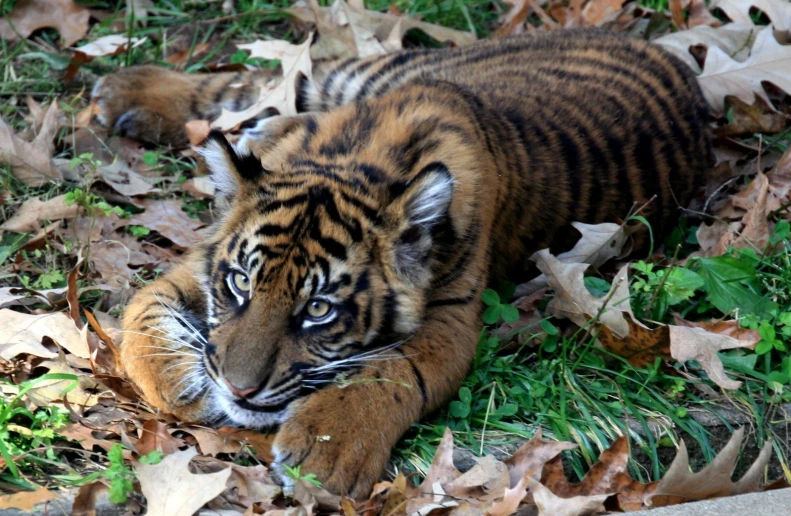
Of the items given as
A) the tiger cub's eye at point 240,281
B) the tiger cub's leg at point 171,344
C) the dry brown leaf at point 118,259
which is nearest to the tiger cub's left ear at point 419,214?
the tiger cub's eye at point 240,281

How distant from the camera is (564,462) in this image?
355 centimetres

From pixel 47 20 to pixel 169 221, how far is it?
2.02 meters

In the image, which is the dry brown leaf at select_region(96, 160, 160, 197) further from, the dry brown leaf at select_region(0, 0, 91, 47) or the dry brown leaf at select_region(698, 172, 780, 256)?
the dry brown leaf at select_region(698, 172, 780, 256)

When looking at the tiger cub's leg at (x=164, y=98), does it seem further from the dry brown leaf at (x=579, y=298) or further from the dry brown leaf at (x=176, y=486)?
the dry brown leaf at (x=176, y=486)

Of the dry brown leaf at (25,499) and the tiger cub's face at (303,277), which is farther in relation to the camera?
the tiger cub's face at (303,277)

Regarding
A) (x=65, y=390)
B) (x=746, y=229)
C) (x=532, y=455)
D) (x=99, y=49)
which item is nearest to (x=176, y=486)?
(x=65, y=390)

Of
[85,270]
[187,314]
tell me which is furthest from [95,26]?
[187,314]

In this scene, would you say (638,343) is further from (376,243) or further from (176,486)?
(176,486)

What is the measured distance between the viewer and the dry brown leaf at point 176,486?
2939mm

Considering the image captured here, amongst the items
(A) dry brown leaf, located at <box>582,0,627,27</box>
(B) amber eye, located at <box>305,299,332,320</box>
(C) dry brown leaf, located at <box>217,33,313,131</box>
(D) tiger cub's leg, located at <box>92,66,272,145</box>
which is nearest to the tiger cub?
(B) amber eye, located at <box>305,299,332,320</box>

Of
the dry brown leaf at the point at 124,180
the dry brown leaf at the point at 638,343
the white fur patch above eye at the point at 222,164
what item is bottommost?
the dry brown leaf at the point at 124,180

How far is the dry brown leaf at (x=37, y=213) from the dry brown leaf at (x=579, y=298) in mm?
2222

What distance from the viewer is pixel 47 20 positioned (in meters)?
6.10

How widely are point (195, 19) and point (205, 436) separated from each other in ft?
12.1
